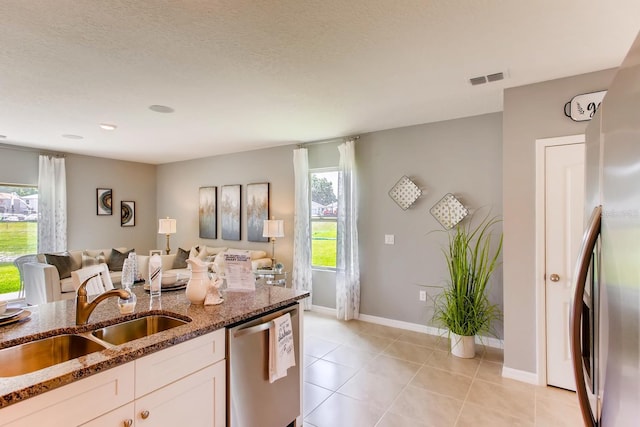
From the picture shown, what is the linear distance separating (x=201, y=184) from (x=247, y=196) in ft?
4.25

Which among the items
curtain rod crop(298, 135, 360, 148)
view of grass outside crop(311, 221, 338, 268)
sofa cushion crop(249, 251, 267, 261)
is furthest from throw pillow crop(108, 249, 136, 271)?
curtain rod crop(298, 135, 360, 148)

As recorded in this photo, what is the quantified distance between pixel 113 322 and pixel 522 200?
311cm

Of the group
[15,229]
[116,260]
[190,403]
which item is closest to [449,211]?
[190,403]

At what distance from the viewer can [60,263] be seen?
4730 mm

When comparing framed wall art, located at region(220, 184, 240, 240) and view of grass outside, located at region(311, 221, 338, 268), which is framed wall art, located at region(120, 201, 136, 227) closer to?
framed wall art, located at region(220, 184, 240, 240)

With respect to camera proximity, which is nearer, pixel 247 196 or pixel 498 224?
pixel 498 224

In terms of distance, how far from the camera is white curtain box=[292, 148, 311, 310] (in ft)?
16.1

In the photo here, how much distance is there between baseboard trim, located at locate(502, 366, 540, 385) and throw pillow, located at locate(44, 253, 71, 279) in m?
5.60

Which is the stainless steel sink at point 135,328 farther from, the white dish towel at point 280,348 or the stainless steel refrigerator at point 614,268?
the stainless steel refrigerator at point 614,268

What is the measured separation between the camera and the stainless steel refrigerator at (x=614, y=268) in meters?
0.55

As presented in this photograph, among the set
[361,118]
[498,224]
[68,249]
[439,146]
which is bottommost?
[68,249]

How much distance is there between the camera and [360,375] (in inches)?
118

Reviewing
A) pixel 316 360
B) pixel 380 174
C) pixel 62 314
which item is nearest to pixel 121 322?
pixel 62 314

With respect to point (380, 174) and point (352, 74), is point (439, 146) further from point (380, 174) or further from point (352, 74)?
point (352, 74)
